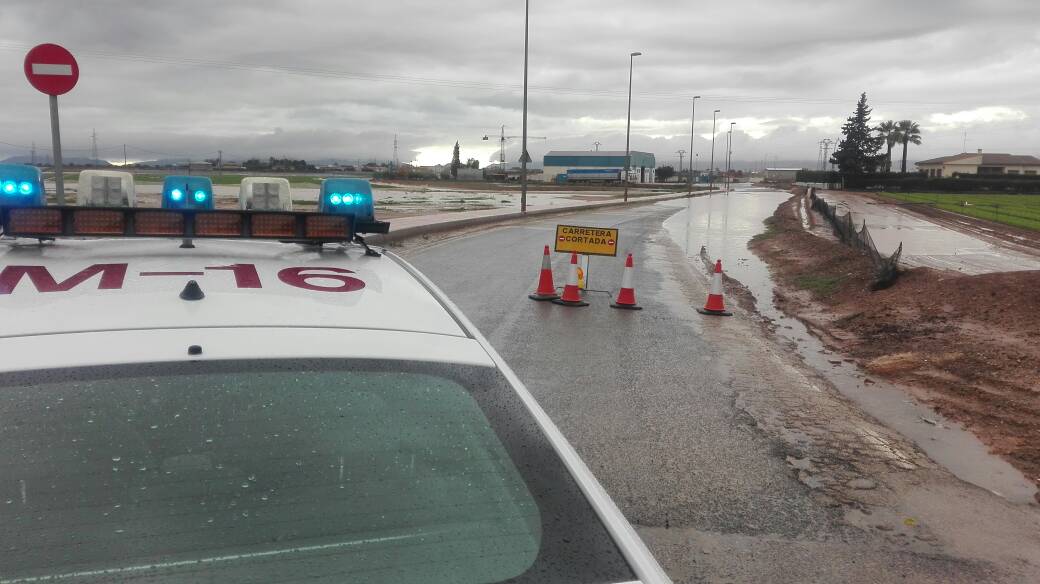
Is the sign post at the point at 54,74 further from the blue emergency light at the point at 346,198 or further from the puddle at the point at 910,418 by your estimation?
the puddle at the point at 910,418

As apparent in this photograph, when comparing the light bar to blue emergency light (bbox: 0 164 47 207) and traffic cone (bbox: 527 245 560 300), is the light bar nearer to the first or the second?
blue emergency light (bbox: 0 164 47 207)

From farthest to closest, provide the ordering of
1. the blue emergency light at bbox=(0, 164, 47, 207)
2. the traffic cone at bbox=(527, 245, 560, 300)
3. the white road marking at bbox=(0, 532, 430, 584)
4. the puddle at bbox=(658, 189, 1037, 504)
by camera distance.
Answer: the traffic cone at bbox=(527, 245, 560, 300)
the puddle at bbox=(658, 189, 1037, 504)
the blue emergency light at bbox=(0, 164, 47, 207)
the white road marking at bbox=(0, 532, 430, 584)

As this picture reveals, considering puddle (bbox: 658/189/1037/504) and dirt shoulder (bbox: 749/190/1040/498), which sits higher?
dirt shoulder (bbox: 749/190/1040/498)

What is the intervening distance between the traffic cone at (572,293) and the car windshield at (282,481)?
31.9ft

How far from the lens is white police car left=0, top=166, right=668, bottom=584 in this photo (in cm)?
177

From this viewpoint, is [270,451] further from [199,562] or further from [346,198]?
[346,198]

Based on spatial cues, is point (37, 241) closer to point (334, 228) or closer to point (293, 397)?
point (334, 228)

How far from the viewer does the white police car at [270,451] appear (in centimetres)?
177

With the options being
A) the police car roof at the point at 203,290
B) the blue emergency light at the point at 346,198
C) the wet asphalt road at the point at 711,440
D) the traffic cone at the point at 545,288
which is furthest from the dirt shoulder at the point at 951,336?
the police car roof at the point at 203,290

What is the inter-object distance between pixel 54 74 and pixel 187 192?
444cm

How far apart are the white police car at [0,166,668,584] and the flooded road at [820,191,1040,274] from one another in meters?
17.1

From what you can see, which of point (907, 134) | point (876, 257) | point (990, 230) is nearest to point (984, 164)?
point (907, 134)

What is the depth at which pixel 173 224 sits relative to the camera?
3.05 meters

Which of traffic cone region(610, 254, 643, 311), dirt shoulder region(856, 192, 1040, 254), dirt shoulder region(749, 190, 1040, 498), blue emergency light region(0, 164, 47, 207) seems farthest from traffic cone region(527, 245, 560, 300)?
dirt shoulder region(856, 192, 1040, 254)
